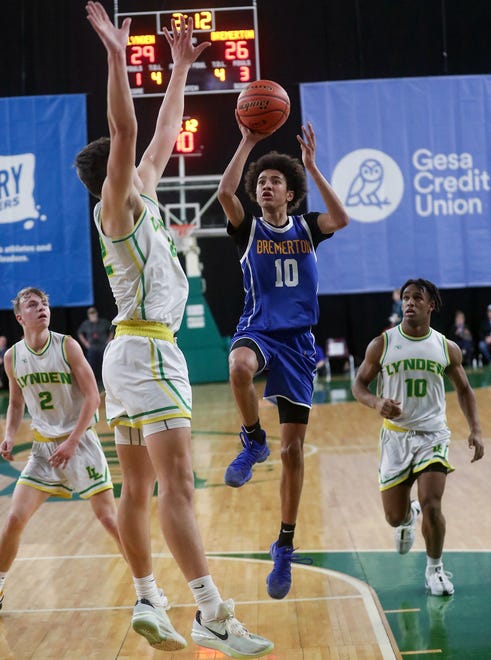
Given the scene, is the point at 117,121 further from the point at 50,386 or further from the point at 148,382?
the point at 50,386

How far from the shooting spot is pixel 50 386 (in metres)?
5.91

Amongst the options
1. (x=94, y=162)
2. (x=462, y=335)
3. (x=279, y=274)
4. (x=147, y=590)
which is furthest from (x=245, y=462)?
(x=462, y=335)

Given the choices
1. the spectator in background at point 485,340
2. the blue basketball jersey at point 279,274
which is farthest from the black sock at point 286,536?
the spectator in background at point 485,340

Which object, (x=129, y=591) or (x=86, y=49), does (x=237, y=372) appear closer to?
(x=129, y=591)

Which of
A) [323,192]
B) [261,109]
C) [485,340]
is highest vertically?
[261,109]

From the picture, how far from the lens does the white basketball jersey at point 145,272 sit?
3.58m

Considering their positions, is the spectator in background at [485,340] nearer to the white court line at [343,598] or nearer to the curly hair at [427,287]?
the white court line at [343,598]

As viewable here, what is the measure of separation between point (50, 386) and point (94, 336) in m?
12.1

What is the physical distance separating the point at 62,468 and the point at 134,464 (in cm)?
207

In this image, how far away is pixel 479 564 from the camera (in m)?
6.43

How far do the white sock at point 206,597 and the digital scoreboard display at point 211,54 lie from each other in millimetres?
11923

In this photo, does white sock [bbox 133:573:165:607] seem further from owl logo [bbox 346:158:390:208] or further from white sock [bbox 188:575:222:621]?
owl logo [bbox 346:158:390:208]

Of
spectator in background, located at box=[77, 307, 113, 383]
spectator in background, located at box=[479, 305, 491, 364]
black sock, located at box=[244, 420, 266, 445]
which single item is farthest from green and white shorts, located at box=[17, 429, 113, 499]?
spectator in background, located at box=[479, 305, 491, 364]

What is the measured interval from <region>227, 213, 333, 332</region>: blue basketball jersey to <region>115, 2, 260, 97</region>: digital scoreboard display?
980 cm
